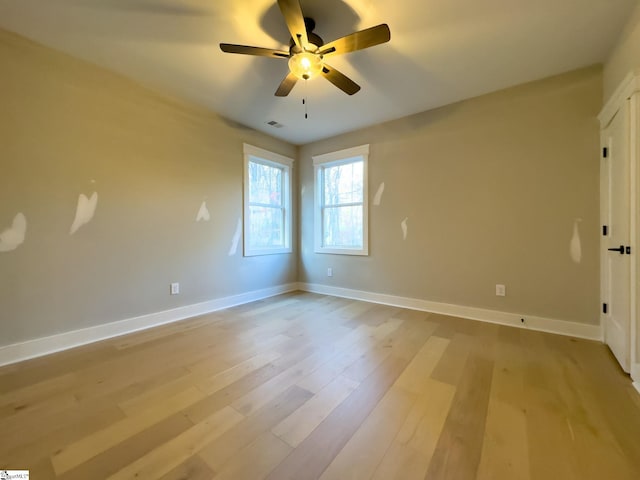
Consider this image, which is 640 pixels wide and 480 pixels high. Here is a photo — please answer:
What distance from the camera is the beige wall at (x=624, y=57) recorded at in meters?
1.83

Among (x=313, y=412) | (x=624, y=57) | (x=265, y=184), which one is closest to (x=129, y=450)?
(x=313, y=412)

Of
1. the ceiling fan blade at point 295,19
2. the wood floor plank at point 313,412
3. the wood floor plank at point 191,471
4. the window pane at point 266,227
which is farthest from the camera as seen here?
the window pane at point 266,227

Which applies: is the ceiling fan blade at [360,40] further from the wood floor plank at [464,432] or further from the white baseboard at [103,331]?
the white baseboard at [103,331]

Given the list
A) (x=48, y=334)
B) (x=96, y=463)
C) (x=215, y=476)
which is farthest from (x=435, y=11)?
(x=48, y=334)

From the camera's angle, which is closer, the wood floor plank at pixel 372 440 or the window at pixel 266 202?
the wood floor plank at pixel 372 440

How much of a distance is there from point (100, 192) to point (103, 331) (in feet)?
4.44

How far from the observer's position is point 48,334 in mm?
2275

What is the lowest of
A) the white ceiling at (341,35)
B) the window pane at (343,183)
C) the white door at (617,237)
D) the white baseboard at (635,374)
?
the white baseboard at (635,374)

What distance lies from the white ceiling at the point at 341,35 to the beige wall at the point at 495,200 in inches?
13.6

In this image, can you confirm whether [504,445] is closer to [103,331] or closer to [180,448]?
[180,448]

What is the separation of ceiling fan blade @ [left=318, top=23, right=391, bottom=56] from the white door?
70.6 inches

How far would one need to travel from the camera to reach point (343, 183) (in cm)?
427

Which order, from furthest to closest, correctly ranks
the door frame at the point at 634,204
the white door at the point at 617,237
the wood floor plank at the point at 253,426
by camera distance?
the white door at the point at 617,237
the door frame at the point at 634,204
the wood floor plank at the point at 253,426

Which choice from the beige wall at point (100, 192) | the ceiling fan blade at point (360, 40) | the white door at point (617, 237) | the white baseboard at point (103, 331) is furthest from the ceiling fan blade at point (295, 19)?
the white baseboard at point (103, 331)
